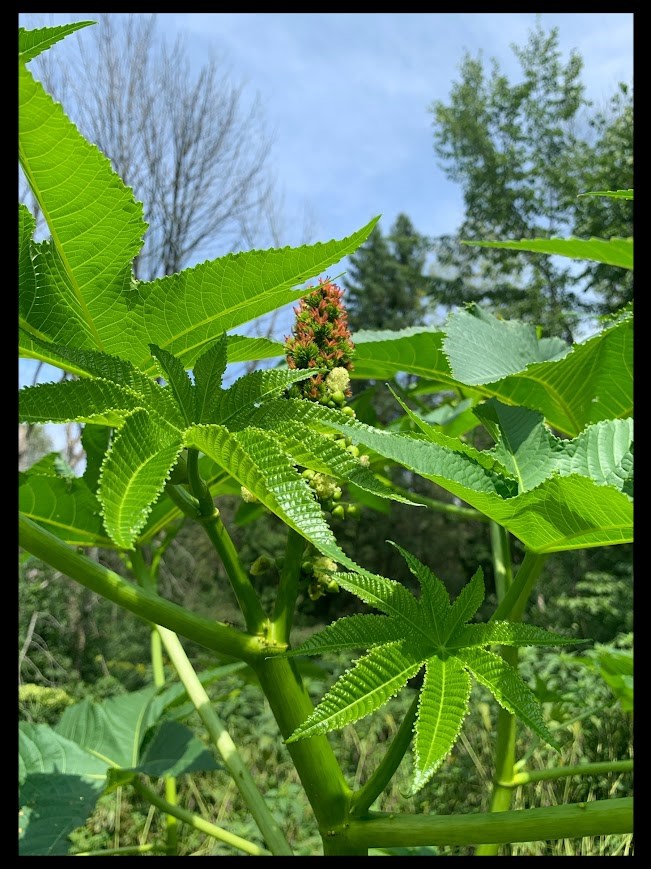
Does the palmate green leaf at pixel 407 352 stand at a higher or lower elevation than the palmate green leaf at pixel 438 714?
higher

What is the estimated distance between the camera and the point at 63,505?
847mm

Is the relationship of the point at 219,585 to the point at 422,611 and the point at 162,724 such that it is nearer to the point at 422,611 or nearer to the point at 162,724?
the point at 162,724

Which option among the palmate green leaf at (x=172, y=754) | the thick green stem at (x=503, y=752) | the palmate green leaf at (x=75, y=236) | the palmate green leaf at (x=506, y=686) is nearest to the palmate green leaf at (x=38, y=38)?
the palmate green leaf at (x=75, y=236)

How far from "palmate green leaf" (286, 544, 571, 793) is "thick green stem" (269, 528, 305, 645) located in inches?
2.6

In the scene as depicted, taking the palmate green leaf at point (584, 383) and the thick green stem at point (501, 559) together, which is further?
the thick green stem at point (501, 559)

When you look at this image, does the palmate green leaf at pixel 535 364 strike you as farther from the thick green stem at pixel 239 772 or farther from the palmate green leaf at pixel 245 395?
the thick green stem at pixel 239 772

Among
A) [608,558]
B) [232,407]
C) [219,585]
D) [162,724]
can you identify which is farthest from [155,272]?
[232,407]

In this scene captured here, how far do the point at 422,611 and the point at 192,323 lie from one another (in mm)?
297

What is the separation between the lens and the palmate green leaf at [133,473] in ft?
1.43

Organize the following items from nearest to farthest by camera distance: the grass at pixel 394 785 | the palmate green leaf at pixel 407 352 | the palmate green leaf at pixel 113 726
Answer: the palmate green leaf at pixel 407 352 < the palmate green leaf at pixel 113 726 < the grass at pixel 394 785

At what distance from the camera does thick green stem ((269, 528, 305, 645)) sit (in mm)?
573

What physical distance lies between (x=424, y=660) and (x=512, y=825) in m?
0.12

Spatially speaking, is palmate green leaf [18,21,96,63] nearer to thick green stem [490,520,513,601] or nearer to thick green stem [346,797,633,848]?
thick green stem [346,797,633,848]

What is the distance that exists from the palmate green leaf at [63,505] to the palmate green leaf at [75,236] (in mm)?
273
